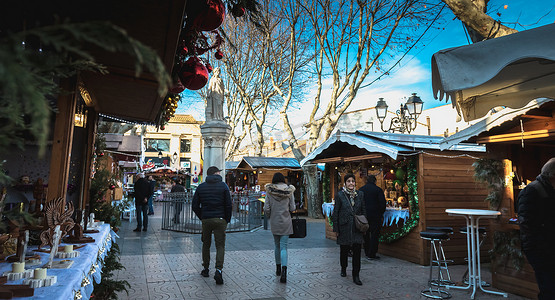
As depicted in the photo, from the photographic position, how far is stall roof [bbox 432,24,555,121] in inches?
120

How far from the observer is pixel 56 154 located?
350 cm

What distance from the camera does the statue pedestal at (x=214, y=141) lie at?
42.1 ft

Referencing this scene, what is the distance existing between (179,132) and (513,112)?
48.7 meters

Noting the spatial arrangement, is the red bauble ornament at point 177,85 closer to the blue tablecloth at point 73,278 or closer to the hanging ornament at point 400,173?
the blue tablecloth at point 73,278

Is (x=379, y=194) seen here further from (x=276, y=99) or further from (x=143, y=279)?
(x=276, y=99)

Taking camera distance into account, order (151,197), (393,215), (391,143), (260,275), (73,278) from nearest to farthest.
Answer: (73,278), (260,275), (393,215), (391,143), (151,197)

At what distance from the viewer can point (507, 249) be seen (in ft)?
19.4

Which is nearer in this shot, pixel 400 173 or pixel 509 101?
pixel 509 101

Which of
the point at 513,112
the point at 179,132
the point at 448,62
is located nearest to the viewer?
the point at 448,62

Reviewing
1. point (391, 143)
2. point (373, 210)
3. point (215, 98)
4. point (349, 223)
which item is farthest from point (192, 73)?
point (215, 98)

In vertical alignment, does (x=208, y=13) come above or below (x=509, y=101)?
above

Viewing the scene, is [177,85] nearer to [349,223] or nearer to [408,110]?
[349,223]

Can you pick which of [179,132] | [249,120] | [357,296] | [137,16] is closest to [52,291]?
[137,16]

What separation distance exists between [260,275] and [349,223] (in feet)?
6.28
